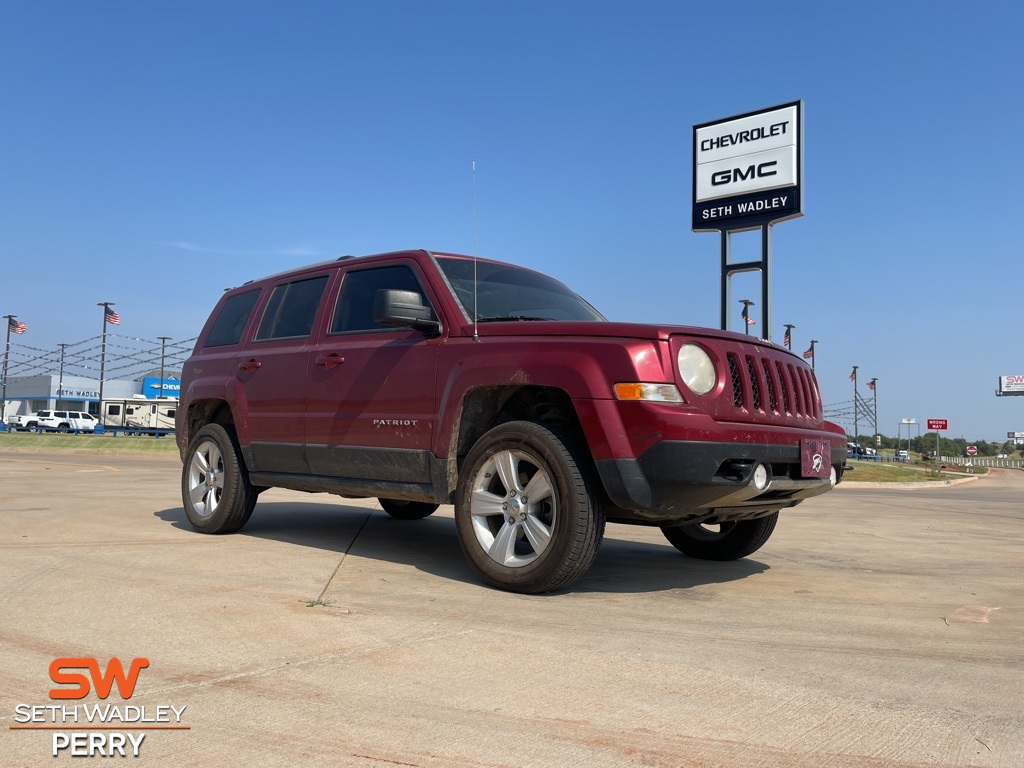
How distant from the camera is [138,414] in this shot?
63.5 m

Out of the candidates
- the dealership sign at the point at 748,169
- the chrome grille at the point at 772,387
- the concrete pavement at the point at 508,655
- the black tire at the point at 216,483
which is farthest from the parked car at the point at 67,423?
the chrome grille at the point at 772,387

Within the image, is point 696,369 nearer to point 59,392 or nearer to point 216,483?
point 216,483

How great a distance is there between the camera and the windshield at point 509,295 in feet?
16.3

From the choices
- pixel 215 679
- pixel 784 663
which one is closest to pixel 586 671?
pixel 784 663

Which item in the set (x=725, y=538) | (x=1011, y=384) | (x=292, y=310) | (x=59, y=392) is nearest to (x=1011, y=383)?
(x=1011, y=384)

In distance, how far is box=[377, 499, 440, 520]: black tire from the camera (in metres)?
7.64

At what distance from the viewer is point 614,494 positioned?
393 centimetres

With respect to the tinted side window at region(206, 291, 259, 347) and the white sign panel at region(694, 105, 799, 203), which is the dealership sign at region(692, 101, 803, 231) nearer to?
the white sign panel at region(694, 105, 799, 203)

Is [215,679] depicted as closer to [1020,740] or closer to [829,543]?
[1020,740]

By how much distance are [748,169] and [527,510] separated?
20872mm

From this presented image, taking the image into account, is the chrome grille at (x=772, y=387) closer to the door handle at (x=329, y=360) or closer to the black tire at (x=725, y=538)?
the black tire at (x=725, y=538)

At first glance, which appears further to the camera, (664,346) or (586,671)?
(664,346)

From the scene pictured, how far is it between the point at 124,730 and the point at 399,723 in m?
0.74

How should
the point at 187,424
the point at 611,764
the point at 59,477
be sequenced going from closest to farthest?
the point at 611,764 < the point at 187,424 < the point at 59,477
